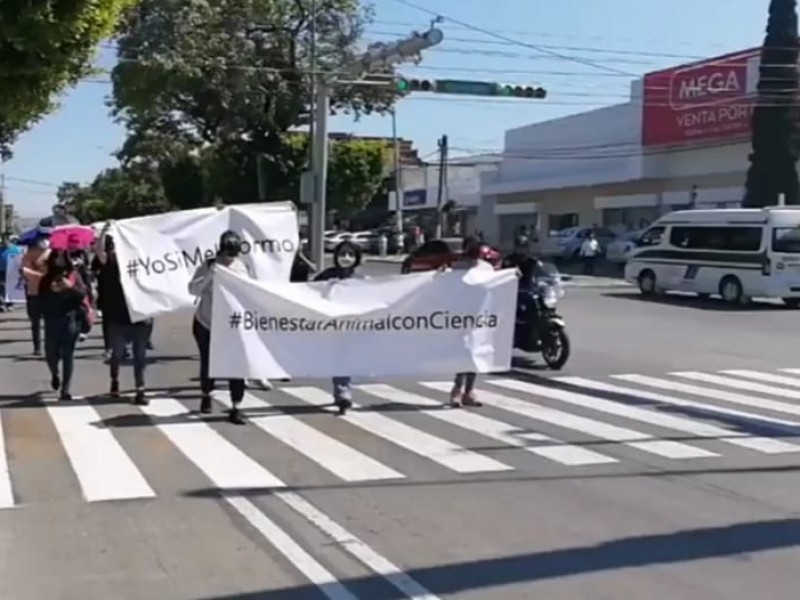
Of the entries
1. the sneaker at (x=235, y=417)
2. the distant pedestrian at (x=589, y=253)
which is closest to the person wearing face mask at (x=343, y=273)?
the sneaker at (x=235, y=417)

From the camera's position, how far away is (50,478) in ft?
31.1

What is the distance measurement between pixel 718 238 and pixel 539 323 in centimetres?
1604

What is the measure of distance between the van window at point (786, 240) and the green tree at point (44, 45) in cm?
2297

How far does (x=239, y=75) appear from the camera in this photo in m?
50.5

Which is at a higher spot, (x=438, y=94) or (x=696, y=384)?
(x=438, y=94)

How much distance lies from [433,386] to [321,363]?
2.68 metres

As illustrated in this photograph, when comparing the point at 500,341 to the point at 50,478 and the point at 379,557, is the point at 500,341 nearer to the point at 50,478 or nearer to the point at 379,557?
the point at 50,478

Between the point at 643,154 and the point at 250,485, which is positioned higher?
the point at 643,154

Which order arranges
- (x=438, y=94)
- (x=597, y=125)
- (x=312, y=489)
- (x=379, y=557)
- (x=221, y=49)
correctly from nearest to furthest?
(x=379, y=557), (x=312, y=489), (x=438, y=94), (x=221, y=49), (x=597, y=125)

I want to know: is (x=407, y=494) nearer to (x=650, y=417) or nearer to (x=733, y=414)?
(x=650, y=417)

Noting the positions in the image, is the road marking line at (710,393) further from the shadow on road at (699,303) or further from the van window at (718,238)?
the van window at (718,238)

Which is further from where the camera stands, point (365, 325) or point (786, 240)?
point (786, 240)

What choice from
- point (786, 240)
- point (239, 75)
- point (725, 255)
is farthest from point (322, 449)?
point (239, 75)

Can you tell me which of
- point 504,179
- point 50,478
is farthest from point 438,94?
point 504,179
